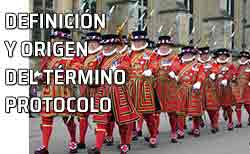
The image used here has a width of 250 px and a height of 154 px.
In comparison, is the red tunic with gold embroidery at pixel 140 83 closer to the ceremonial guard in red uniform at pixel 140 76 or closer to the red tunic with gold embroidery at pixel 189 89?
the ceremonial guard in red uniform at pixel 140 76

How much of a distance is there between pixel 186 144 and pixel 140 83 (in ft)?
5.13

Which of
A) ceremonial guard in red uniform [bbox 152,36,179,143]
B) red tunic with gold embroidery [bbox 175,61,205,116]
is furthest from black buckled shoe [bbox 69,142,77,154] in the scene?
red tunic with gold embroidery [bbox 175,61,205,116]

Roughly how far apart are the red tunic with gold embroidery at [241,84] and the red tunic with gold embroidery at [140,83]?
427cm

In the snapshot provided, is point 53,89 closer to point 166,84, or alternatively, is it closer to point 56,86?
point 56,86

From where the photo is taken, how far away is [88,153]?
724cm

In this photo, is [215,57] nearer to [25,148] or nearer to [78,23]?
Result: [78,23]

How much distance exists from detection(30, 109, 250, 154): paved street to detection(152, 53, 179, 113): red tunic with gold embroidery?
0.67 metres

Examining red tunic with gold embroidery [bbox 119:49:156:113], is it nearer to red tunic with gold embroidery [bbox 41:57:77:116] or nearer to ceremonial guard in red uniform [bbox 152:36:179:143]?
ceremonial guard in red uniform [bbox 152:36:179:143]

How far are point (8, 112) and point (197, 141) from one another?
5.27 metres

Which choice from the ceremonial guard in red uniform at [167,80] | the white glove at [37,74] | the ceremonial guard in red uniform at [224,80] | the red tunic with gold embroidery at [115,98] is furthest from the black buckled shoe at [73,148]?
the ceremonial guard in red uniform at [224,80]

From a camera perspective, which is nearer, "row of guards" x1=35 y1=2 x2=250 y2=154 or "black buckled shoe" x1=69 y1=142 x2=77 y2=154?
"row of guards" x1=35 y1=2 x2=250 y2=154

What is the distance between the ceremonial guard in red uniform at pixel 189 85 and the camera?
9734 millimetres

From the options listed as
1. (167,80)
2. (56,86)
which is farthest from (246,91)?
(56,86)

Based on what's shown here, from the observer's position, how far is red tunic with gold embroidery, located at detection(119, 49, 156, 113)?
802 cm
